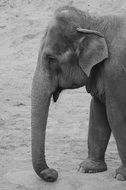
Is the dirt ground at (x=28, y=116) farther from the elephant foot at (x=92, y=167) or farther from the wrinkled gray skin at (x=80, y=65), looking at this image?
the wrinkled gray skin at (x=80, y=65)

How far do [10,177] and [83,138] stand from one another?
125 centimetres

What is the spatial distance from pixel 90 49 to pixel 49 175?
2.92 feet

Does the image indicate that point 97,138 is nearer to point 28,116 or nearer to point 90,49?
point 90,49

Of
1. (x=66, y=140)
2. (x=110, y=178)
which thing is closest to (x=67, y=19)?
(x=110, y=178)

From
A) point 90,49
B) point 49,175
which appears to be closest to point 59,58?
point 90,49

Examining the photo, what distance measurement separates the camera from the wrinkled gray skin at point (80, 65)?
4.47 metres

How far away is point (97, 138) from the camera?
509 centimetres

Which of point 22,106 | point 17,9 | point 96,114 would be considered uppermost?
point 96,114

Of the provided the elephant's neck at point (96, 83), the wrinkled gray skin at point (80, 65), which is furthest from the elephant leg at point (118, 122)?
the elephant's neck at point (96, 83)

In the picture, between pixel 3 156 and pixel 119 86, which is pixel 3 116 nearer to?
pixel 3 156

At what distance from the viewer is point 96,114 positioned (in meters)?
5.01

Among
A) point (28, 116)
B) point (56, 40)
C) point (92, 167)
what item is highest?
point (56, 40)

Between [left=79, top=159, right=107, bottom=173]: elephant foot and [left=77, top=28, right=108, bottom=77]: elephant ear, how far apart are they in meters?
0.88

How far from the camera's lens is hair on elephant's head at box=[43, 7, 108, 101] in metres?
4.47
